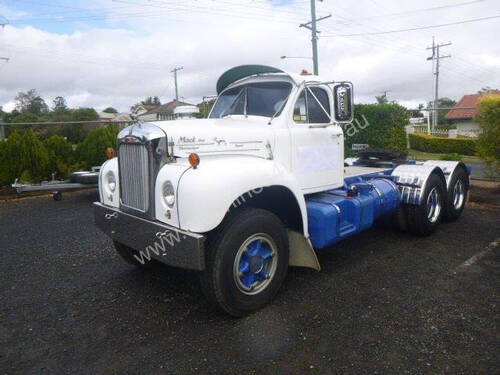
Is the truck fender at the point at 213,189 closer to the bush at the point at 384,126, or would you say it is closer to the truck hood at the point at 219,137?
the truck hood at the point at 219,137

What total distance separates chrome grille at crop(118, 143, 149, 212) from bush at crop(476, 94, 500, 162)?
25.8 ft

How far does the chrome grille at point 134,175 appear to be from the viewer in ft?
11.3

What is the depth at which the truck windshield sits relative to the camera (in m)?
4.34

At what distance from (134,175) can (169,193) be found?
0.56 meters

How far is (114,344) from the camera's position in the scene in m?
3.09

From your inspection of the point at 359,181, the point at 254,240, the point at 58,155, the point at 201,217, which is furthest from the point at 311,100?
the point at 58,155

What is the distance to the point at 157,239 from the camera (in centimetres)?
321

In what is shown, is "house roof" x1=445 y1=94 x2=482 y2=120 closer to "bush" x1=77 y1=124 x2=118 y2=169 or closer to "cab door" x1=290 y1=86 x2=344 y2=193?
"bush" x1=77 y1=124 x2=118 y2=169

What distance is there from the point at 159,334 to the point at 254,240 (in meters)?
1.12

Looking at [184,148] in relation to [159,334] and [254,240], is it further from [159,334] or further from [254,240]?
[159,334]

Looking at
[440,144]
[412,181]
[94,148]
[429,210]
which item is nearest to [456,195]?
[429,210]

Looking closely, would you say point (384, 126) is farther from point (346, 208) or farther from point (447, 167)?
point (346, 208)

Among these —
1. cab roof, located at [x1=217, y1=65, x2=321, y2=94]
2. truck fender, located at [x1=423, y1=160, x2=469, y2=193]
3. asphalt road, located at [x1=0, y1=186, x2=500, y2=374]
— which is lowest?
asphalt road, located at [x1=0, y1=186, x2=500, y2=374]

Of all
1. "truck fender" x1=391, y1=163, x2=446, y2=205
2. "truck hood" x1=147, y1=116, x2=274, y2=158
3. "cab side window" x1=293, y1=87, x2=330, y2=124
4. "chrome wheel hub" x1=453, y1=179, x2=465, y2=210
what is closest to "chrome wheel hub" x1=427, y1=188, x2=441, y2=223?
"truck fender" x1=391, y1=163, x2=446, y2=205
